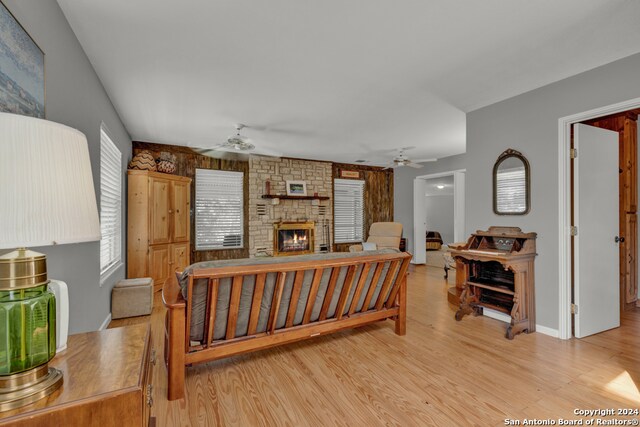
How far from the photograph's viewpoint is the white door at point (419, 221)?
7.46 metres

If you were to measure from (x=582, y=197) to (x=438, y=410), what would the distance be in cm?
256

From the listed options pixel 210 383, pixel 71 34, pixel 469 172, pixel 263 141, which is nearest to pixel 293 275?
pixel 210 383

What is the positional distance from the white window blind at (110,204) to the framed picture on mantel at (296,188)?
10.8 ft

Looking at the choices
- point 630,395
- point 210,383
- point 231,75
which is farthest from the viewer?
point 231,75

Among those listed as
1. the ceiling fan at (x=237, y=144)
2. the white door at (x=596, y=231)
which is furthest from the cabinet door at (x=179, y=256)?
the white door at (x=596, y=231)

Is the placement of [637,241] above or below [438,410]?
above

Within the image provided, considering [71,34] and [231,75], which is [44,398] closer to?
[71,34]

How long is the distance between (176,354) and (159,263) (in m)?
3.00

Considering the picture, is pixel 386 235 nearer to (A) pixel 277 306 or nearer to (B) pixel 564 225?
(B) pixel 564 225

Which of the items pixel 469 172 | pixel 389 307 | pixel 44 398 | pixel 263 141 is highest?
pixel 263 141

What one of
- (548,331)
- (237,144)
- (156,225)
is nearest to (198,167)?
(156,225)

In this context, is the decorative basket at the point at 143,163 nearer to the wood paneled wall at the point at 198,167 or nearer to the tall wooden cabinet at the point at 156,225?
the tall wooden cabinet at the point at 156,225

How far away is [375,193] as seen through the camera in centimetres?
794

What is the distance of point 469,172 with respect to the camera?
3871 mm
